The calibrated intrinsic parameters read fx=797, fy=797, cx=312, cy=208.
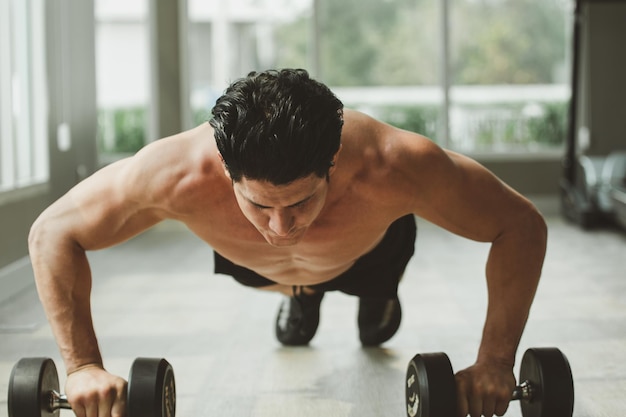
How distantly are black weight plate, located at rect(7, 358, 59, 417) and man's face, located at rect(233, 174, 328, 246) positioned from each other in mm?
424

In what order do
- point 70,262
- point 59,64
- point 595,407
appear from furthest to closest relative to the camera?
point 59,64
point 595,407
point 70,262

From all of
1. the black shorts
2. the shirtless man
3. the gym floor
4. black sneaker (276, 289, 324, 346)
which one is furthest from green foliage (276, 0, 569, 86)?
the shirtless man

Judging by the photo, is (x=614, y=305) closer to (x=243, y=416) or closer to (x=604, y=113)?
(x=243, y=416)

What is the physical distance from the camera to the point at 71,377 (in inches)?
49.8

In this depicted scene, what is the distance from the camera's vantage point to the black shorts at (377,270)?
169 cm

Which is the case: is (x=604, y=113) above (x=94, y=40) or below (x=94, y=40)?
below

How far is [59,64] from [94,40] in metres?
0.50

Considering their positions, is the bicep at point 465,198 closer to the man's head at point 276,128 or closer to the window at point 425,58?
the man's head at point 276,128

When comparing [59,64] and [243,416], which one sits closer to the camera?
[243,416]

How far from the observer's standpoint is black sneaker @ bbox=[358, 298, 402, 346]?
1.99 meters

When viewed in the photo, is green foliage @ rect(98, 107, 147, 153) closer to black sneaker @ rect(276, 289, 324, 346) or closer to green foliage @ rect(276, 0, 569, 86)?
green foliage @ rect(276, 0, 569, 86)

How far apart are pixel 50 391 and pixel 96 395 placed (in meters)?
0.11

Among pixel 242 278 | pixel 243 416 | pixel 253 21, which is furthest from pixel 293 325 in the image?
pixel 253 21

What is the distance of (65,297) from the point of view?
1.29 metres
